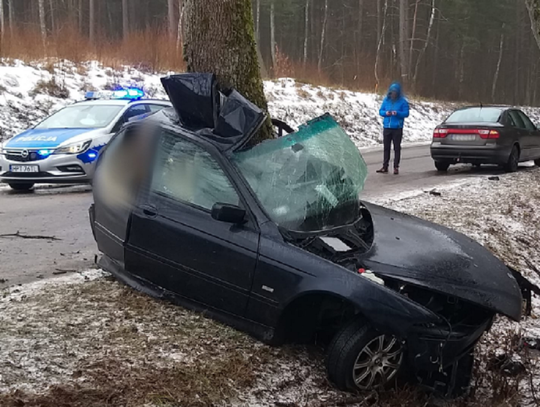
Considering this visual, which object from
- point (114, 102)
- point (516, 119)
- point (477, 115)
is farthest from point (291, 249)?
point (516, 119)

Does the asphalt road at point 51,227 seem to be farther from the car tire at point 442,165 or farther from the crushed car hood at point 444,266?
the crushed car hood at point 444,266

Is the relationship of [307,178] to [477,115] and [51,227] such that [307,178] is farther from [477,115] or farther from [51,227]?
[477,115]

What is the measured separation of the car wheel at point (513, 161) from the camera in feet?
42.8

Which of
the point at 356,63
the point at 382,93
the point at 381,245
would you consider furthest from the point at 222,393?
the point at 356,63

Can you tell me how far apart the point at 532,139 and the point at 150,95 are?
11730 millimetres

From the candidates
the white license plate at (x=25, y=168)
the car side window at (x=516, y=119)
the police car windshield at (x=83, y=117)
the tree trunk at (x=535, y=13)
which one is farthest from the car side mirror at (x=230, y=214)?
the car side window at (x=516, y=119)

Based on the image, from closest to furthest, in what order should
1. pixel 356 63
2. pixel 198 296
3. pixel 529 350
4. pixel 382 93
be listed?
pixel 198 296 < pixel 529 350 < pixel 382 93 < pixel 356 63

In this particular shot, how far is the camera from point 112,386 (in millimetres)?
3451

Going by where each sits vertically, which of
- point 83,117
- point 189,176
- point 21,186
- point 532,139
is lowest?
point 21,186

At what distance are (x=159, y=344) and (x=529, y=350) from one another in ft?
10.4

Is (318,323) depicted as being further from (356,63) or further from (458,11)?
(458,11)

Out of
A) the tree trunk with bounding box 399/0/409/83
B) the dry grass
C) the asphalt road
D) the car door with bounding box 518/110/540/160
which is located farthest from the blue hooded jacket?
the tree trunk with bounding box 399/0/409/83

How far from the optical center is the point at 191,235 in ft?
14.1

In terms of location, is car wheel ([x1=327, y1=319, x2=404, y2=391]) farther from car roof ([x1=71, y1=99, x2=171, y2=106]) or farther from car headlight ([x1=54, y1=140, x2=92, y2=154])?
car roof ([x1=71, y1=99, x2=171, y2=106])
